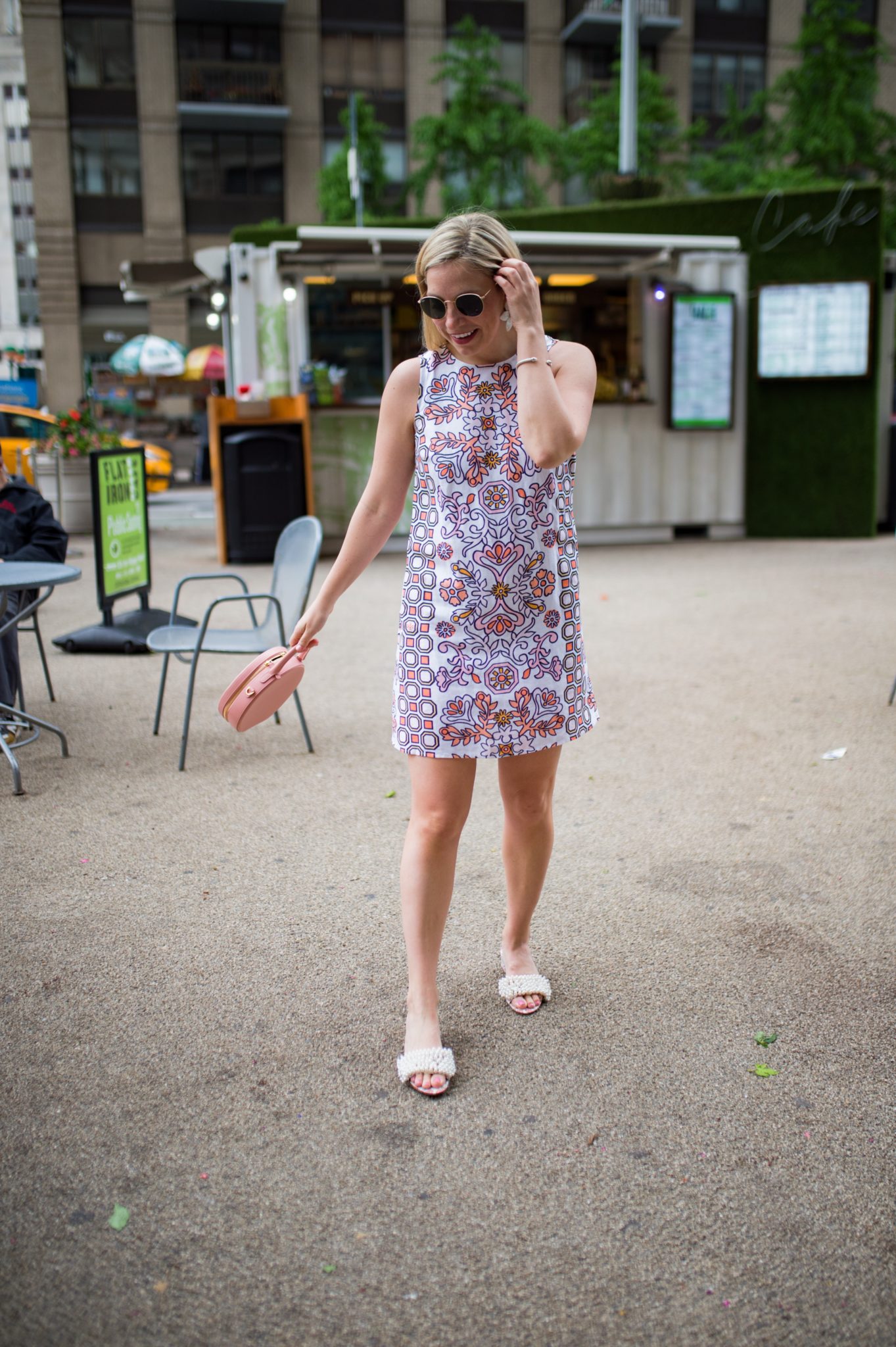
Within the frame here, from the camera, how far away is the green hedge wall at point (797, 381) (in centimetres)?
1115

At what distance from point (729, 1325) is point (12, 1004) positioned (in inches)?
72.3

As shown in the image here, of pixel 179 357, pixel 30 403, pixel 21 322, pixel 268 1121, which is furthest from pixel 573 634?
pixel 21 322

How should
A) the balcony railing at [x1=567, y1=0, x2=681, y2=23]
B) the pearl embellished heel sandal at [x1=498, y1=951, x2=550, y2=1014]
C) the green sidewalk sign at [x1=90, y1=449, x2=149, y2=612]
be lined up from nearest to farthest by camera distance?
the pearl embellished heel sandal at [x1=498, y1=951, x2=550, y2=1014] < the green sidewalk sign at [x1=90, y1=449, x2=149, y2=612] < the balcony railing at [x1=567, y1=0, x2=681, y2=23]

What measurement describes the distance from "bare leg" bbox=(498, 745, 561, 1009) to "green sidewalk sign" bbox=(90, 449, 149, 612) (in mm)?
4442

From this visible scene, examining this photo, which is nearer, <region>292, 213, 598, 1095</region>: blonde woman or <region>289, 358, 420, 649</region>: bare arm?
<region>292, 213, 598, 1095</region>: blonde woman

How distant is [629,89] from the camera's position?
45.5ft

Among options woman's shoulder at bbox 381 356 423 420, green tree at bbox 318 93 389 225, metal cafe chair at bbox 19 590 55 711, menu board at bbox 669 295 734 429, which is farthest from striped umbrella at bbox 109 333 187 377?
woman's shoulder at bbox 381 356 423 420

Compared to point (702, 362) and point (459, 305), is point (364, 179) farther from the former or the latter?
point (459, 305)

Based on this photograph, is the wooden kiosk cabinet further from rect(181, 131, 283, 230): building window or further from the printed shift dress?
rect(181, 131, 283, 230): building window

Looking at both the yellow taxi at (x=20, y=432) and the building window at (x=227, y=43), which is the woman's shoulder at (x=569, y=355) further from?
the building window at (x=227, y=43)

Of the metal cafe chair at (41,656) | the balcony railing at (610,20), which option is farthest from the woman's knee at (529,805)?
the balcony railing at (610,20)

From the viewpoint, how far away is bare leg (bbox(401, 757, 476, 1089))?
235 cm

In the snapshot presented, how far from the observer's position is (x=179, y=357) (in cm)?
2103

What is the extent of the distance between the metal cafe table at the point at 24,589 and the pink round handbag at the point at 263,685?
2.03m
